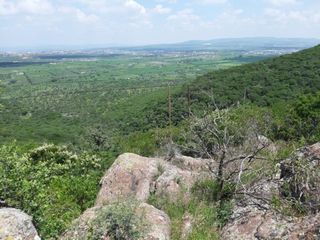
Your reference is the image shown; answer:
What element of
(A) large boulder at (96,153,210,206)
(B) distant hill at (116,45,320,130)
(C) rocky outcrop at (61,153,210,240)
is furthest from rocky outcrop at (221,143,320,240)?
(B) distant hill at (116,45,320,130)

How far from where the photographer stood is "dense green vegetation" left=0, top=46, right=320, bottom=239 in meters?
9.41

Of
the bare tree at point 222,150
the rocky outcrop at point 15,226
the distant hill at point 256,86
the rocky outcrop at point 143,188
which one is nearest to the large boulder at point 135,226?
the rocky outcrop at point 143,188

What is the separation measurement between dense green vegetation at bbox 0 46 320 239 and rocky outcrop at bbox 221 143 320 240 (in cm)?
48

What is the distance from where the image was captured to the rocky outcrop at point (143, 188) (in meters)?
8.00

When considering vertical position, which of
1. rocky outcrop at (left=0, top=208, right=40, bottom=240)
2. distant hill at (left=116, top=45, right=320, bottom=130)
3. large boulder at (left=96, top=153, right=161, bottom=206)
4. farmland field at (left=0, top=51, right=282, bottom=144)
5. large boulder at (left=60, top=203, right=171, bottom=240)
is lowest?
farmland field at (left=0, top=51, right=282, bottom=144)

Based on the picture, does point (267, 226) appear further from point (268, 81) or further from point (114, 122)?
point (114, 122)

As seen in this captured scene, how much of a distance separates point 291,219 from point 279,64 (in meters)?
70.7

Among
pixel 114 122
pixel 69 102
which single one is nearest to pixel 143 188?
pixel 114 122

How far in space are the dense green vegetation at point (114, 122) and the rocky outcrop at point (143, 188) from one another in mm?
457

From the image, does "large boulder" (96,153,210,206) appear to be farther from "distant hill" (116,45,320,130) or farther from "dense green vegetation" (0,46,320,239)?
"distant hill" (116,45,320,130)

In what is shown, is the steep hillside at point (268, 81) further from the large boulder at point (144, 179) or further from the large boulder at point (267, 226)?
the large boulder at point (267, 226)

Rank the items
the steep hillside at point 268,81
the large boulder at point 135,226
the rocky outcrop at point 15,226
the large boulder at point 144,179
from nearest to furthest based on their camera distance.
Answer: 1. the rocky outcrop at point 15,226
2. the large boulder at point 135,226
3. the large boulder at point 144,179
4. the steep hillside at point 268,81

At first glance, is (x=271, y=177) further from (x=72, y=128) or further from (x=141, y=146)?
(x=72, y=128)

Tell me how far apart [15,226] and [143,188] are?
526 centimetres
